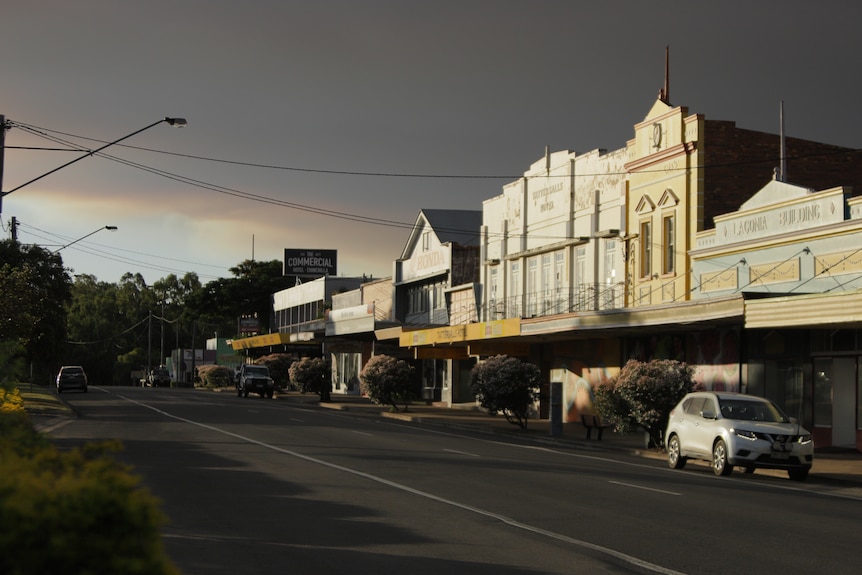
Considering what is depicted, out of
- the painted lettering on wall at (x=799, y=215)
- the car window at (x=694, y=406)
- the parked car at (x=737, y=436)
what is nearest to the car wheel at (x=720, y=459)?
the parked car at (x=737, y=436)

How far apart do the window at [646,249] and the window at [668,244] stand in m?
0.93

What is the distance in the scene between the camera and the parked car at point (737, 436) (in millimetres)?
21547

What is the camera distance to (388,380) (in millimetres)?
48031

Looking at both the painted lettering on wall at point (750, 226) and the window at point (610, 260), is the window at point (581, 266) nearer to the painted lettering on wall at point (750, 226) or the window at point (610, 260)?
the window at point (610, 260)

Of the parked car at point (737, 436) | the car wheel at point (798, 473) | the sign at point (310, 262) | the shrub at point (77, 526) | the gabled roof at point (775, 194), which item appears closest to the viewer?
the shrub at point (77, 526)

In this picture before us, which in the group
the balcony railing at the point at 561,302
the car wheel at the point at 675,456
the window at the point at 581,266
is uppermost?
the window at the point at 581,266

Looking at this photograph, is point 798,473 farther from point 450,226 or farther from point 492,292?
point 450,226

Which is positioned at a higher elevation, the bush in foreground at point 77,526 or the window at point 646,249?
the window at point 646,249

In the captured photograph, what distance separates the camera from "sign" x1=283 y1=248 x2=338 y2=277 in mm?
93688

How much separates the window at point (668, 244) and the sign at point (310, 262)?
6001 centimetres

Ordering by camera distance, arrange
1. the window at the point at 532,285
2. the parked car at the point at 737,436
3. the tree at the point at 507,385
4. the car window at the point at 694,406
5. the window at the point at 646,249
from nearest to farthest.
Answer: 1. the parked car at the point at 737,436
2. the car window at the point at 694,406
3. the window at the point at 646,249
4. the tree at the point at 507,385
5. the window at the point at 532,285

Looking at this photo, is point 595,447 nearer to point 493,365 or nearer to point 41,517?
point 493,365

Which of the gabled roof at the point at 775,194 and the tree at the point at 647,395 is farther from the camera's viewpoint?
the gabled roof at the point at 775,194

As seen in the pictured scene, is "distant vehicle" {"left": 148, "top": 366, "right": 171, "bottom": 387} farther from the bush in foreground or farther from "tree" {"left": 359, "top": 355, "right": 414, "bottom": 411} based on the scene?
the bush in foreground
